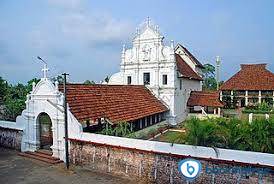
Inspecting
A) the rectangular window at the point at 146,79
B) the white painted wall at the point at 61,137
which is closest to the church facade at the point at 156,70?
the rectangular window at the point at 146,79

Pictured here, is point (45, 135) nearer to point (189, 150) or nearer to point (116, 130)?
point (116, 130)

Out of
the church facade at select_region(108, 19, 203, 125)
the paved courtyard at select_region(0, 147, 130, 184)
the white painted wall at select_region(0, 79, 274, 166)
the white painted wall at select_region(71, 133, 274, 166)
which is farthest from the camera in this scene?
the church facade at select_region(108, 19, 203, 125)

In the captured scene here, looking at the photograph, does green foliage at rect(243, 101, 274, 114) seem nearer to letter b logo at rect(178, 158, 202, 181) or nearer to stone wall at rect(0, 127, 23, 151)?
letter b logo at rect(178, 158, 202, 181)

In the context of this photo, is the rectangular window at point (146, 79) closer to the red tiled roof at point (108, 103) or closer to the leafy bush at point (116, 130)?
the red tiled roof at point (108, 103)

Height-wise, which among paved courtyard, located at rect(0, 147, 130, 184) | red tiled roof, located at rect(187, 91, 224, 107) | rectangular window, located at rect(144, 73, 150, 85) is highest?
rectangular window, located at rect(144, 73, 150, 85)

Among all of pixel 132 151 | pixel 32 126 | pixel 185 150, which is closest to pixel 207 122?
pixel 185 150

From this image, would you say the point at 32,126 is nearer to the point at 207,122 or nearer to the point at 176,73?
the point at 207,122

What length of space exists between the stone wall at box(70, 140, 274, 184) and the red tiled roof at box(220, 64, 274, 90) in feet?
77.7

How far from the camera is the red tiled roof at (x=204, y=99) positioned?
24547 mm

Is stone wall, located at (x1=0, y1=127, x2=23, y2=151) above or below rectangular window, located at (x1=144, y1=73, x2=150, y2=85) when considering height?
below

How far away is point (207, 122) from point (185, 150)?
1.71 metres

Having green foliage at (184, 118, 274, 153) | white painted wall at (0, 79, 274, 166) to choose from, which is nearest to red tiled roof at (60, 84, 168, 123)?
white painted wall at (0, 79, 274, 166)

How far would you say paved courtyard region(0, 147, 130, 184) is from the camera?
1014 centimetres

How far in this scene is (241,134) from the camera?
376 inches
